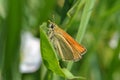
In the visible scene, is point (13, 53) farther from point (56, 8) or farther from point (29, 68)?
point (29, 68)

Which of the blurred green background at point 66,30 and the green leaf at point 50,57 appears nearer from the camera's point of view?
the green leaf at point 50,57

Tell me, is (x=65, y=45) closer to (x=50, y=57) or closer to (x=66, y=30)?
(x=66, y=30)

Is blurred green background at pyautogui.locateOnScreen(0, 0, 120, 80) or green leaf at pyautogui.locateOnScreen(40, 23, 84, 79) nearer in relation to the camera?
green leaf at pyautogui.locateOnScreen(40, 23, 84, 79)

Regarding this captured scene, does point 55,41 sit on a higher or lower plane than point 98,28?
higher

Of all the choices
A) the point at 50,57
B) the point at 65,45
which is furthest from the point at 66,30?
the point at 50,57

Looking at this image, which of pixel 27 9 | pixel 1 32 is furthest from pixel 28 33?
pixel 1 32
